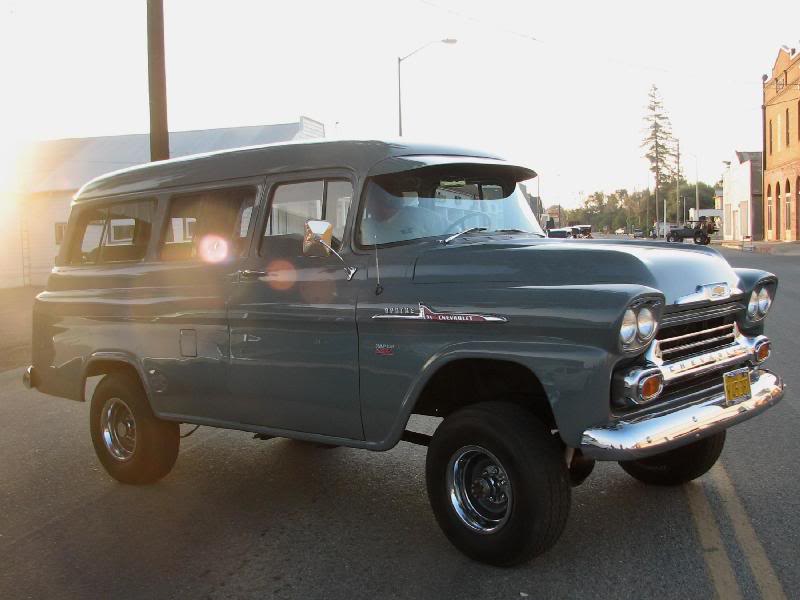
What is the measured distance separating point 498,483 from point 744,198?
64.3 meters

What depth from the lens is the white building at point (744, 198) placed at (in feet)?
194

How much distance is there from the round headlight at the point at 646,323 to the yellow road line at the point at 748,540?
4.09ft

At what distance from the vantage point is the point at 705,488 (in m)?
4.96

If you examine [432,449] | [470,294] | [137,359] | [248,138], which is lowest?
[432,449]

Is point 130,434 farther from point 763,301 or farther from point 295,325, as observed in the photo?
point 763,301

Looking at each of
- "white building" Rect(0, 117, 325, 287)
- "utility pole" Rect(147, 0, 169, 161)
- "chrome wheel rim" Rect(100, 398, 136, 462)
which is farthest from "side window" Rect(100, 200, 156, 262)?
"white building" Rect(0, 117, 325, 287)

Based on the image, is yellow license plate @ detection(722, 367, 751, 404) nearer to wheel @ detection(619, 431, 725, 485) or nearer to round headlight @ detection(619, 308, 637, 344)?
wheel @ detection(619, 431, 725, 485)

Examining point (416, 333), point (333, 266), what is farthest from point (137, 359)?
point (416, 333)

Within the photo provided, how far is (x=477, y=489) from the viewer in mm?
4035

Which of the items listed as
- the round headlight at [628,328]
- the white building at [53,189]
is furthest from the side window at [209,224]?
the white building at [53,189]

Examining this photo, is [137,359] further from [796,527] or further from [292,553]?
[796,527]

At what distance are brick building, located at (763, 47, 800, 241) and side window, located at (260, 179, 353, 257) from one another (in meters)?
47.6

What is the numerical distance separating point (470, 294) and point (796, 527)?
2.19 metres

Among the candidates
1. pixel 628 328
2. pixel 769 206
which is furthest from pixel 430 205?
pixel 769 206
